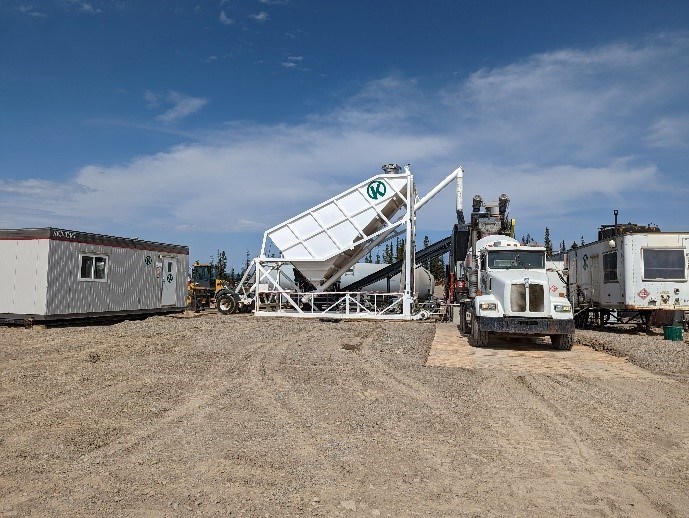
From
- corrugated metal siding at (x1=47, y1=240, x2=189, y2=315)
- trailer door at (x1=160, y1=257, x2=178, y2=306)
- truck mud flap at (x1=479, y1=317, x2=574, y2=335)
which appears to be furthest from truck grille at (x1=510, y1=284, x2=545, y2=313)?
trailer door at (x1=160, y1=257, x2=178, y2=306)

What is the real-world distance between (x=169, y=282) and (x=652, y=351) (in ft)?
57.7

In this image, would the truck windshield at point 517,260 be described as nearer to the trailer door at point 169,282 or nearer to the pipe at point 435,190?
the pipe at point 435,190

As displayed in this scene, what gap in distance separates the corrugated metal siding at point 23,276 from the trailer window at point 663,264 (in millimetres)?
18537

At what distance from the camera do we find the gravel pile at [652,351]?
10.5 metres

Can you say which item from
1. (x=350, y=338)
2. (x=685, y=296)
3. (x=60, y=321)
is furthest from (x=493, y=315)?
(x=60, y=321)

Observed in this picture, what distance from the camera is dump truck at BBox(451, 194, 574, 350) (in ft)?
41.4

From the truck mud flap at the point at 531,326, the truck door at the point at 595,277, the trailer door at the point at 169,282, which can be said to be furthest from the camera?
the trailer door at the point at 169,282

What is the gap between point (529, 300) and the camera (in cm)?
1274

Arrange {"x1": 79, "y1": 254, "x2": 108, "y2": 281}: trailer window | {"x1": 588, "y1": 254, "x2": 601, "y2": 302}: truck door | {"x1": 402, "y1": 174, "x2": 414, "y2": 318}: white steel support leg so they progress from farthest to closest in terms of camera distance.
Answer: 1. {"x1": 402, "y1": 174, "x2": 414, "y2": 318}: white steel support leg
2. {"x1": 588, "y1": 254, "x2": 601, "y2": 302}: truck door
3. {"x1": 79, "y1": 254, "x2": 108, "y2": 281}: trailer window

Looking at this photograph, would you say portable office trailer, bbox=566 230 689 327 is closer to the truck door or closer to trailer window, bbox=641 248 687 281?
trailer window, bbox=641 248 687 281

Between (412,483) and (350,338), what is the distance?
10.5m

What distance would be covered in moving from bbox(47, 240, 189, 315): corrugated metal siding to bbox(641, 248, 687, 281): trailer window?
687 inches

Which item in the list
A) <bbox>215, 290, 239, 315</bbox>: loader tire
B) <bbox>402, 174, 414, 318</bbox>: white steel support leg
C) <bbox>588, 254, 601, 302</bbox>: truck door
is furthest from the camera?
<bbox>215, 290, 239, 315</bbox>: loader tire

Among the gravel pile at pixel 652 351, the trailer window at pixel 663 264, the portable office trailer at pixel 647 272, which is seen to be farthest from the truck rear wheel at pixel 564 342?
the trailer window at pixel 663 264
